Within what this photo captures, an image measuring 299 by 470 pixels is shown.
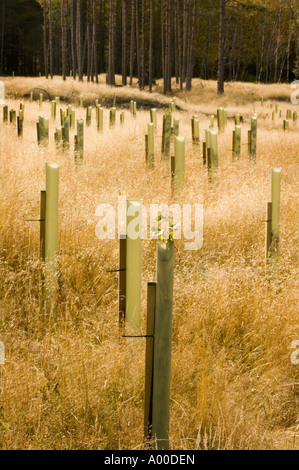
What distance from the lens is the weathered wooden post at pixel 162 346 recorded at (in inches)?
115

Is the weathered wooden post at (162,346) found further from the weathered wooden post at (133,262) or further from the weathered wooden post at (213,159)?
the weathered wooden post at (213,159)

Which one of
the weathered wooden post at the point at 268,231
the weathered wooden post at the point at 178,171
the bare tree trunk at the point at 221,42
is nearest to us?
the weathered wooden post at the point at 268,231

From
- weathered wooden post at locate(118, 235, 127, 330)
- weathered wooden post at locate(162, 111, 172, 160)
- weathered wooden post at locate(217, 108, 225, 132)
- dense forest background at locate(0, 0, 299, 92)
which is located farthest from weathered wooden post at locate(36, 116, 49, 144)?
dense forest background at locate(0, 0, 299, 92)

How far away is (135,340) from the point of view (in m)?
3.74

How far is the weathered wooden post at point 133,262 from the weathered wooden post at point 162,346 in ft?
3.14

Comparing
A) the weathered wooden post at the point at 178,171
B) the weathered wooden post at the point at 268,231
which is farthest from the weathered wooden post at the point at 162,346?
the weathered wooden post at the point at 178,171

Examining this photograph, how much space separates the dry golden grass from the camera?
10.2ft

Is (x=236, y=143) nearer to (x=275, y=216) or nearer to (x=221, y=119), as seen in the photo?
(x=221, y=119)

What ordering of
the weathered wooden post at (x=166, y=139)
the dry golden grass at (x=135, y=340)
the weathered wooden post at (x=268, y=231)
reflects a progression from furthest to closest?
1. the weathered wooden post at (x=166, y=139)
2. the weathered wooden post at (x=268, y=231)
3. the dry golden grass at (x=135, y=340)

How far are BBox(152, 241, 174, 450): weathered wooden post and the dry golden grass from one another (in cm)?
15

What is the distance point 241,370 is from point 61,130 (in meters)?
6.97

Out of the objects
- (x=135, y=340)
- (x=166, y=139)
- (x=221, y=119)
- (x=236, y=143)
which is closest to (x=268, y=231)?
(x=135, y=340)

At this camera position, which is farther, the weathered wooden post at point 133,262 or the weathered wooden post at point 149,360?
the weathered wooden post at point 133,262

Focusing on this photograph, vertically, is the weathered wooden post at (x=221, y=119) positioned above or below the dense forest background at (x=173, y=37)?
below
